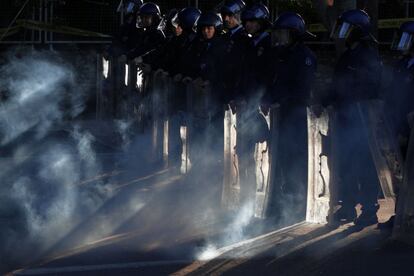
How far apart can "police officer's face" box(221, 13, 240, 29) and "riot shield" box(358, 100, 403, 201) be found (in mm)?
3717

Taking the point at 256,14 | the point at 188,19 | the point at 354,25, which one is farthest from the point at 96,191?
the point at 354,25

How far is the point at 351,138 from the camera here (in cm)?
1012

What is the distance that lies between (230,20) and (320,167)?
3541mm

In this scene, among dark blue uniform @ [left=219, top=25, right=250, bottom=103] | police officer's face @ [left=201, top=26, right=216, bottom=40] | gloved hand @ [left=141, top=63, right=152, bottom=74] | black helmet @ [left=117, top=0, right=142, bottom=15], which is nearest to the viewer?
dark blue uniform @ [left=219, top=25, right=250, bottom=103]

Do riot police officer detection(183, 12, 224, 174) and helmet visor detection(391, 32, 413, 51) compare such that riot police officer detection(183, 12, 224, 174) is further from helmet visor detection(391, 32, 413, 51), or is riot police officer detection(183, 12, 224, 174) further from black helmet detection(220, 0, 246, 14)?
helmet visor detection(391, 32, 413, 51)

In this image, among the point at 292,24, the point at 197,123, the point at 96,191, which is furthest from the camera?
the point at 197,123

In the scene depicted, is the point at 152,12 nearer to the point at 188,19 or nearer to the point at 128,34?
the point at 128,34

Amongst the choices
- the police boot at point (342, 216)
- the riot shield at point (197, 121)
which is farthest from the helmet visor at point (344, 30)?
the riot shield at point (197, 121)

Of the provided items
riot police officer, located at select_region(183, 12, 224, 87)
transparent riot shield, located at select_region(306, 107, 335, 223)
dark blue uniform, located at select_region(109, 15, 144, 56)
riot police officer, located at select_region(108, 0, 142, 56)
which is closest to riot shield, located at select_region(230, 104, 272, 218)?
transparent riot shield, located at select_region(306, 107, 335, 223)

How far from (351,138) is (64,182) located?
4.49m

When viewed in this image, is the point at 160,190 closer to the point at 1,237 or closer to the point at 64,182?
the point at 64,182

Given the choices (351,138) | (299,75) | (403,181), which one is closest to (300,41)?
(299,75)

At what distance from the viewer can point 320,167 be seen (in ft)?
33.8

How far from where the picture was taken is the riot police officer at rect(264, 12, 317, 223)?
34.9 feet
